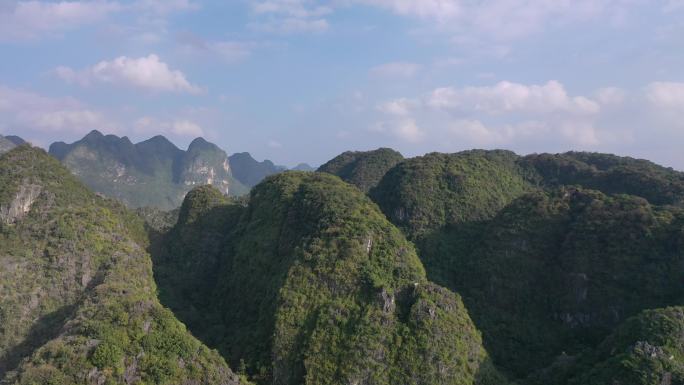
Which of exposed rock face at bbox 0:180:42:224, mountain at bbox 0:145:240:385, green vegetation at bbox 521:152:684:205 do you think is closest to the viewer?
mountain at bbox 0:145:240:385

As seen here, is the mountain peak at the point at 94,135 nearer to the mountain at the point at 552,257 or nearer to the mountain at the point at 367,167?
the mountain at the point at 367,167

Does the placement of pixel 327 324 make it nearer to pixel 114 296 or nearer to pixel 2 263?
pixel 114 296

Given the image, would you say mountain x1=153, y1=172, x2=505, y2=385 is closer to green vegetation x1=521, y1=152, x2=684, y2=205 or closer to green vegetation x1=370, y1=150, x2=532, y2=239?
green vegetation x1=370, y1=150, x2=532, y2=239

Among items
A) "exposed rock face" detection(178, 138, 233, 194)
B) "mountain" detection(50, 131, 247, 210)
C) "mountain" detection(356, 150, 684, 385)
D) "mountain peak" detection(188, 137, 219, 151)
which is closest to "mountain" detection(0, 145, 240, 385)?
"mountain" detection(356, 150, 684, 385)

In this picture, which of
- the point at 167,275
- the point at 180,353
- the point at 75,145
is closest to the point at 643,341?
the point at 180,353

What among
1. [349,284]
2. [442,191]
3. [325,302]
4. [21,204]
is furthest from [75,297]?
[442,191]

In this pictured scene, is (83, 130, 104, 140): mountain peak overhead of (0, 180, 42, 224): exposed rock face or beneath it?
overhead

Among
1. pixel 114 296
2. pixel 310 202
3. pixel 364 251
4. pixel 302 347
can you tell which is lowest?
pixel 302 347
